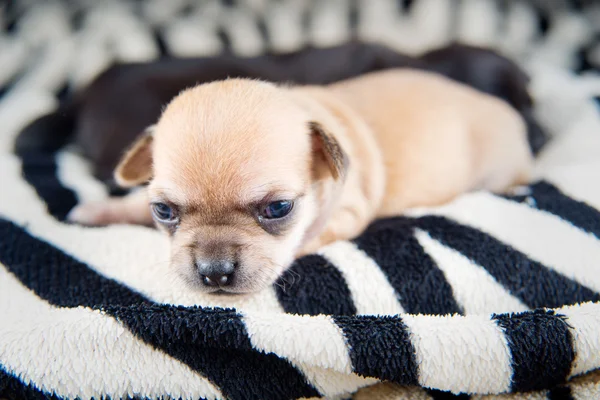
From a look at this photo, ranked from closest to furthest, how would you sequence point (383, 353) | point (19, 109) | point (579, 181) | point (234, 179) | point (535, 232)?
1. point (383, 353)
2. point (234, 179)
3. point (535, 232)
4. point (579, 181)
5. point (19, 109)

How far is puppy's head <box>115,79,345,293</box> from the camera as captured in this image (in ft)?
3.07

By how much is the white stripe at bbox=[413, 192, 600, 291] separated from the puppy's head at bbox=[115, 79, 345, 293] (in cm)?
39

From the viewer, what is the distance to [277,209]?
3.36 ft

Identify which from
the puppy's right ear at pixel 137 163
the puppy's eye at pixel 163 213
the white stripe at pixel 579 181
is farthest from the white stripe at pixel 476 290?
the puppy's right ear at pixel 137 163

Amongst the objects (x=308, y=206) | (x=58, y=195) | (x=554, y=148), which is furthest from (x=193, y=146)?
(x=554, y=148)

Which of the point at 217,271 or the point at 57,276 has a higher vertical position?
the point at 217,271

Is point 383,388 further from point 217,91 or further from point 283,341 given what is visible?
point 217,91

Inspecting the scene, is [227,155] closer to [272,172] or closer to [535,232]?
[272,172]

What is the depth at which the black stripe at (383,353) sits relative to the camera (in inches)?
32.6

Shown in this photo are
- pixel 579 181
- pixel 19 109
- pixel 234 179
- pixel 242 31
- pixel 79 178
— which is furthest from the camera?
pixel 242 31

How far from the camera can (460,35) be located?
228cm

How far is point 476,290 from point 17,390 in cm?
85

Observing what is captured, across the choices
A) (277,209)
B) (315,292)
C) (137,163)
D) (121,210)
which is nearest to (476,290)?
(315,292)

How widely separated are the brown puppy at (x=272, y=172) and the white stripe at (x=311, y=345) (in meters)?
0.13
